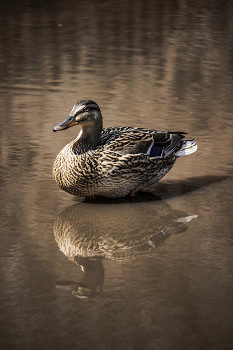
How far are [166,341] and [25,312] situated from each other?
917mm


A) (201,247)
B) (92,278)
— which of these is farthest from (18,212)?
(201,247)

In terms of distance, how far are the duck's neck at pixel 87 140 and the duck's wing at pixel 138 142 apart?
0.28 ft

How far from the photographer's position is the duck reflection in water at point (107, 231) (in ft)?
12.7

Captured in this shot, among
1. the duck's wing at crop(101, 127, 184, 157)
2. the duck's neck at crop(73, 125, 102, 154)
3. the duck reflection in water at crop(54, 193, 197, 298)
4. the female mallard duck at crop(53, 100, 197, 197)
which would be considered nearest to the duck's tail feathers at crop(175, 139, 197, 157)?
the duck's wing at crop(101, 127, 184, 157)

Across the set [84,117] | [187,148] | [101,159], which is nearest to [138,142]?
[101,159]

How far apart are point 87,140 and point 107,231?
91 cm

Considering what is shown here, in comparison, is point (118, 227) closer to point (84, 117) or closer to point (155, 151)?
point (155, 151)

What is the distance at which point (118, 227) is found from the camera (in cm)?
452

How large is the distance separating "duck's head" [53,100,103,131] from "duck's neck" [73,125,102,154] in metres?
0.03

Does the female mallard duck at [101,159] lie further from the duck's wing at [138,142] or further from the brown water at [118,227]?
the brown water at [118,227]

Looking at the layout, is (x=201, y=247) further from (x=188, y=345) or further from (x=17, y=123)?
(x=17, y=123)

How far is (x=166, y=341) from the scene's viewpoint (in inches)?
123

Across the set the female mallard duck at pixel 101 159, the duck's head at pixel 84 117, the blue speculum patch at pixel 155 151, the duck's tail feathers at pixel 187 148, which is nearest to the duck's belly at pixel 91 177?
the female mallard duck at pixel 101 159

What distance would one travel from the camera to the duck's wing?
15.9 ft
